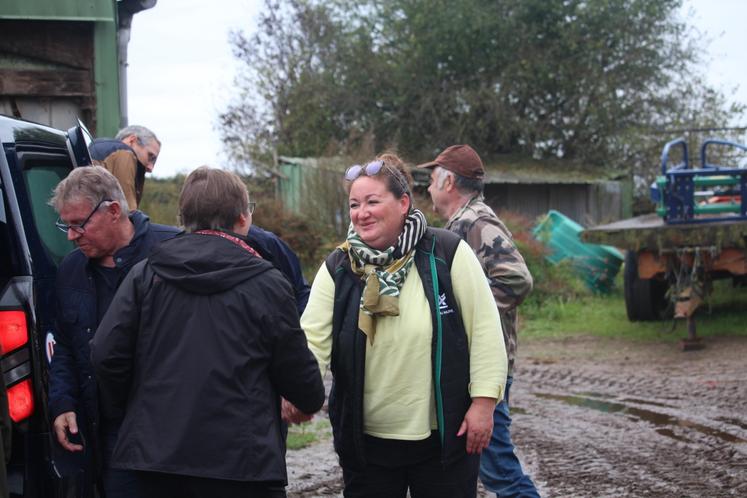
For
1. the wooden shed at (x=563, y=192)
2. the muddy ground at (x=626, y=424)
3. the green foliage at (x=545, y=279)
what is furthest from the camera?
the wooden shed at (x=563, y=192)

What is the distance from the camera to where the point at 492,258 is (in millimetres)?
4648

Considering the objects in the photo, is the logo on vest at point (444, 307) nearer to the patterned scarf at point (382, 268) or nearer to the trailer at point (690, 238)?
the patterned scarf at point (382, 268)

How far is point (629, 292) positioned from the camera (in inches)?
498

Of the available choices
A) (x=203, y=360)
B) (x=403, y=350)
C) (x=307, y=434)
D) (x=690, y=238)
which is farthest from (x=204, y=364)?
(x=690, y=238)

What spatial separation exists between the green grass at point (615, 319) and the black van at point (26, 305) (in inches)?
364

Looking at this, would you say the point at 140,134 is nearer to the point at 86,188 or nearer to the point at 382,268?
the point at 86,188

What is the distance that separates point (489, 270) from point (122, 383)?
2022 millimetres

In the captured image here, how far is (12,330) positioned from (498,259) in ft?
7.13

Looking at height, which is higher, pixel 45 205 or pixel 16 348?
pixel 45 205

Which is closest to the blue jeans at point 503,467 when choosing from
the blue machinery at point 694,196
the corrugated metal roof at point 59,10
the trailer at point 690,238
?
the corrugated metal roof at point 59,10

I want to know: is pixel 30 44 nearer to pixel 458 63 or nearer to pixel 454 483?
pixel 454 483

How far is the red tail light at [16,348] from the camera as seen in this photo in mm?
3428

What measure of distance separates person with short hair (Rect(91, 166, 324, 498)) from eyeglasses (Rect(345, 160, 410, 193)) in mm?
669

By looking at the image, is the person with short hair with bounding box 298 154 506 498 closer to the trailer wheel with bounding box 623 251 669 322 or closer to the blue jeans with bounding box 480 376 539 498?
the blue jeans with bounding box 480 376 539 498
